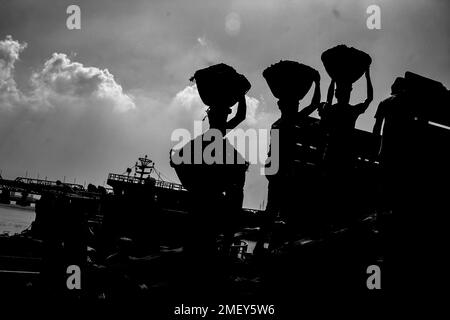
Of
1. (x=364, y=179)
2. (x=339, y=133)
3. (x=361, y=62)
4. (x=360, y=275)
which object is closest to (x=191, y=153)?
(x=360, y=275)

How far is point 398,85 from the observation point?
287 centimetres

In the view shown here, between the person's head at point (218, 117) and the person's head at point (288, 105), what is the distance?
1.22m

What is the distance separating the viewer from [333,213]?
4.95 metres

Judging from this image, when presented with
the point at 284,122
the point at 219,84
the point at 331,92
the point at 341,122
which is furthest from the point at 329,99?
the point at 219,84

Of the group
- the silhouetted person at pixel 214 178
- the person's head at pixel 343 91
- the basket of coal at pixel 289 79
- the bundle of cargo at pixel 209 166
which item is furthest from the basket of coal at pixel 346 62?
the bundle of cargo at pixel 209 166

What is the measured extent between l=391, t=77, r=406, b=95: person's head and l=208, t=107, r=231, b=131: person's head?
210 cm

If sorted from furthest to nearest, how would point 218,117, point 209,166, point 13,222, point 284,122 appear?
1. point 13,222
2. point 284,122
3. point 218,117
4. point 209,166

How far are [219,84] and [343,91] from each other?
9.01 feet

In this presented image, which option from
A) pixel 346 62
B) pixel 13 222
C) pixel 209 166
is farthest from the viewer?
pixel 13 222

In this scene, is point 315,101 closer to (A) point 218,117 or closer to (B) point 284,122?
(B) point 284,122

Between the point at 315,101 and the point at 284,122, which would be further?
the point at 315,101

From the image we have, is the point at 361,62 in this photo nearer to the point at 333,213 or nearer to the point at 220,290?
the point at 333,213

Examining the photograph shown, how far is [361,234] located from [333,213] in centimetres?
236

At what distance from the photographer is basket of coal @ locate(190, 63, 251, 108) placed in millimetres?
4016
